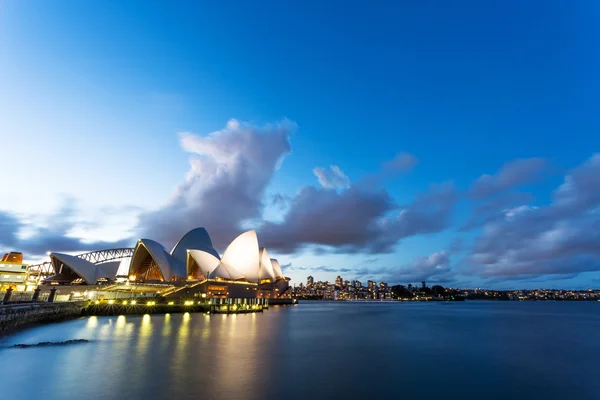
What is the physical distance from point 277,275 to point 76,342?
11902 centimetres

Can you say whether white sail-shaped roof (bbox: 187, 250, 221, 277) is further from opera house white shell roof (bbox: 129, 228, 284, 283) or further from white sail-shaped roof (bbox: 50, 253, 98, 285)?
white sail-shaped roof (bbox: 50, 253, 98, 285)

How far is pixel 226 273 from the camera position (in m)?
93.8

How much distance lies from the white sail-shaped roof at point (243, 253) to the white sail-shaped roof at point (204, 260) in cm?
357

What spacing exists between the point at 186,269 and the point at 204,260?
803 cm

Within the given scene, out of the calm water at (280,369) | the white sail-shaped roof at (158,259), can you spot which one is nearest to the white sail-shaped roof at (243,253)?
the white sail-shaped roof at (158,259)

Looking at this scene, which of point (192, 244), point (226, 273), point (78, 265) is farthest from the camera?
point (192, 244)

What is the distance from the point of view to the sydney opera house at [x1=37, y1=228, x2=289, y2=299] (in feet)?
284

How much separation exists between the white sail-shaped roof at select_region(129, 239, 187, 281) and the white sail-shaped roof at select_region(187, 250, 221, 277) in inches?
142

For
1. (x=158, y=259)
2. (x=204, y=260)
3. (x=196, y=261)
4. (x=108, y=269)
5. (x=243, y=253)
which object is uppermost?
(x=243, y=253)

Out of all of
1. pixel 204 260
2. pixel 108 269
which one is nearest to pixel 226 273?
pixel 204 260

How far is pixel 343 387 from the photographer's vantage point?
15.8m

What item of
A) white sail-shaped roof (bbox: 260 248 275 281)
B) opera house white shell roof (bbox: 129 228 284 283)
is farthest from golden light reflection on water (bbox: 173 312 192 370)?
white sail-shaped roof (bbox: 260 248 275 281)

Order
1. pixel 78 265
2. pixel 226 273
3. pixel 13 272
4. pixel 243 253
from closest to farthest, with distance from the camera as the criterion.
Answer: pixel 13 272 < pixel 78 265 < pixel 226 273 < pixel 243 253

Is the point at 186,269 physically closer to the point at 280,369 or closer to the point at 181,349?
the point at 181,349
